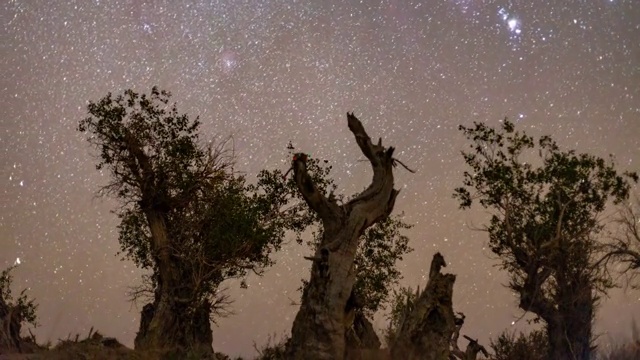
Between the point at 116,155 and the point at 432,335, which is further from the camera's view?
the point at 116,155

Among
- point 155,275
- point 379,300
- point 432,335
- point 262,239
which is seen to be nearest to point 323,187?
point 262,239

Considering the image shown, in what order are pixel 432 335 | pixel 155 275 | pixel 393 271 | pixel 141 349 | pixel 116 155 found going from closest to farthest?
pixel 432 335 < pixel 141 349 < pixel 116 155 < pixel 155 275 < pixel 393 271

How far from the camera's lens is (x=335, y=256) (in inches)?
780

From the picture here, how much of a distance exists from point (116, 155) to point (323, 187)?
9.59m

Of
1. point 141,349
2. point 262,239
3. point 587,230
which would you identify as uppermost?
point 587,230

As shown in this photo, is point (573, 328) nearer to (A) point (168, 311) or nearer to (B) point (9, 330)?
(A) point (168, 311)

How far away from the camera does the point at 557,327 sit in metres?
30.3

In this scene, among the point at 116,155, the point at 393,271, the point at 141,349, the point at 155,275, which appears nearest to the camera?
the point at 141,349

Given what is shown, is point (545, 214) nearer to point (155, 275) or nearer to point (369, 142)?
point (369, 142)

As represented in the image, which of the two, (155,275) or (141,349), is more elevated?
(155,275)

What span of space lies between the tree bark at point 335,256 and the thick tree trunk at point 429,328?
190cm

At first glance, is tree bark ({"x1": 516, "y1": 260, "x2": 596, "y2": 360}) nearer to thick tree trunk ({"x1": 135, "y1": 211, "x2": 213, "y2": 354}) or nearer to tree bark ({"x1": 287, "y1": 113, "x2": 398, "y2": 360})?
tree bark ({"x1": 287, "y1": 113, "x2": 398, "y2": 360})

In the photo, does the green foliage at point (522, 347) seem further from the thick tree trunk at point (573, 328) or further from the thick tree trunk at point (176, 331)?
the thick tree trunk at point (176, 331)

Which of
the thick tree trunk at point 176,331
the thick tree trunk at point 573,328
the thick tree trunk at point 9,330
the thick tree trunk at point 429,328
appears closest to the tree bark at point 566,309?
→ the thick tree trunk at point 573,328
